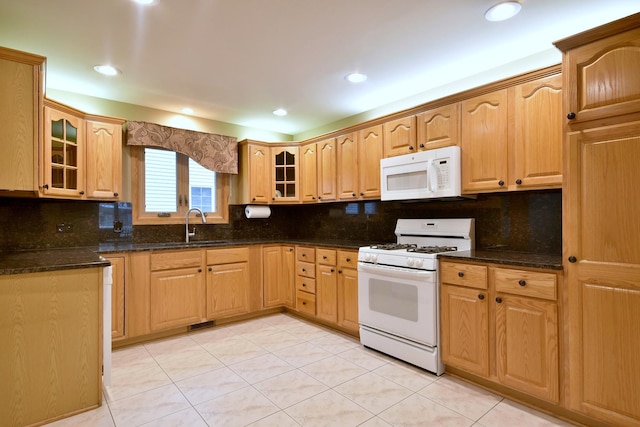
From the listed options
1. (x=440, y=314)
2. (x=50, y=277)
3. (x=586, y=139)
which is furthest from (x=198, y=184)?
(x=586, y=139)

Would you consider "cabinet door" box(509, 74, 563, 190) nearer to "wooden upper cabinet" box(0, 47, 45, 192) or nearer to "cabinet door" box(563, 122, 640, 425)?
Answer: "cabinet door" box(563, 122, 640, 425)

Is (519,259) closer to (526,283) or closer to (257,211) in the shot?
(526,283)

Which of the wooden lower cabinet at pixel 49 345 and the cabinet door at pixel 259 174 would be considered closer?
the wooden lower cabinet at pixel 49 345

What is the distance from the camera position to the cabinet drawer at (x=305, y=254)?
3.61 metres

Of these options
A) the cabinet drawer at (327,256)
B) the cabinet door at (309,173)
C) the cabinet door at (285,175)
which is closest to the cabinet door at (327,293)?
the cabinet drawer at (327,256)

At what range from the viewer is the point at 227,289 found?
3586mm

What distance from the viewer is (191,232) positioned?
12.7 feet

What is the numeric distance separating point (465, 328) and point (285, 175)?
110 inches

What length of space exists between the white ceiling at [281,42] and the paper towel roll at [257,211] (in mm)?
1393

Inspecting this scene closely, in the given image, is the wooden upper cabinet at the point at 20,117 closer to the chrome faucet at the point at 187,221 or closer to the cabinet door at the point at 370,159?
the chrome faucet at the point at 187,221

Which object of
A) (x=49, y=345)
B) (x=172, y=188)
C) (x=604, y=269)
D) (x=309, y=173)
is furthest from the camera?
(x=309, y=173)

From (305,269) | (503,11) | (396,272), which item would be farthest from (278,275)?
(503,11)

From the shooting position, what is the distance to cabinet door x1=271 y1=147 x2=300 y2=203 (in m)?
4.24

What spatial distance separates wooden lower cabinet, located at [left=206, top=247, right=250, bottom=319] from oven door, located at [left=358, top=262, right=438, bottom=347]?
1.42 metres
